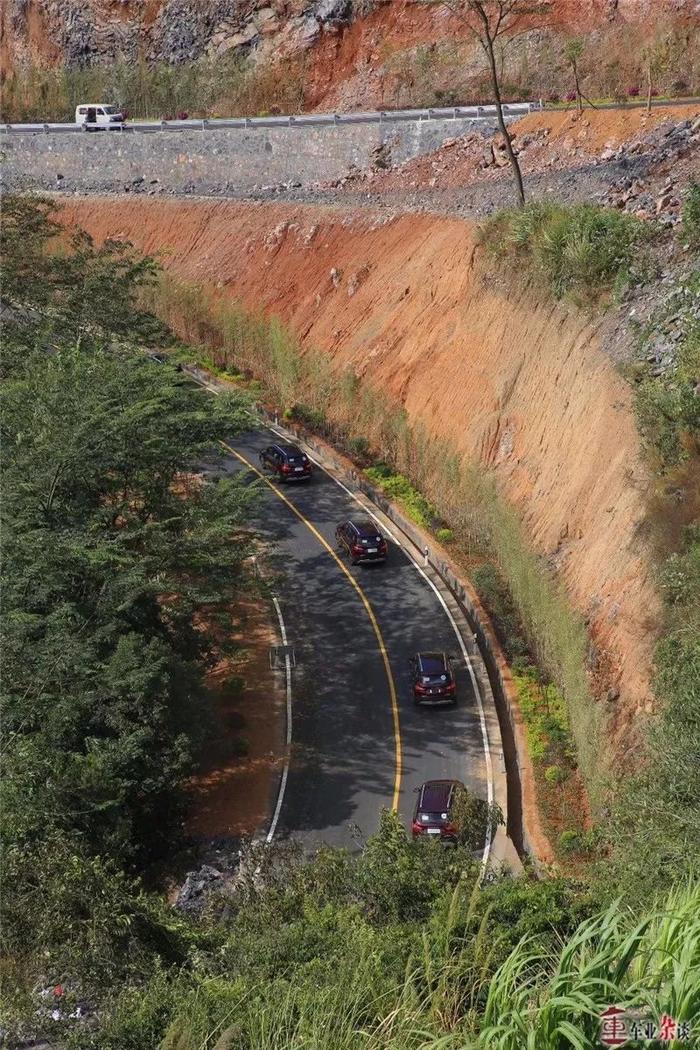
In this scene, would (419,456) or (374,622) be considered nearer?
(374,622)

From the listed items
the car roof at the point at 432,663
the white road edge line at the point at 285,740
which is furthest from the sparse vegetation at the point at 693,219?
the white road edge line at the point at 285,740

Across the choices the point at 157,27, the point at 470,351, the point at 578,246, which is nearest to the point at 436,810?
the point at 578,246

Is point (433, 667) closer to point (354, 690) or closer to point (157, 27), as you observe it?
point (354, 690)

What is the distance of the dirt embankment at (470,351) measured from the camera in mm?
26719

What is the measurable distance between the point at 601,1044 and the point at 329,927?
249 inches

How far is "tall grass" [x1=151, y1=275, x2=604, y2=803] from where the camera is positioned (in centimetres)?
2617

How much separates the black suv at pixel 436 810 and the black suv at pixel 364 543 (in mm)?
11671

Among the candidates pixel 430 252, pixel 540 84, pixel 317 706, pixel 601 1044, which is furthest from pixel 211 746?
pixel 540 84

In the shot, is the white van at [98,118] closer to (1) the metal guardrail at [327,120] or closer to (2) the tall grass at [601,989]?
(1) the metal guardrail at [327,120]

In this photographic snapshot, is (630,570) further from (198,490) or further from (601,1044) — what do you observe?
(601,1044)

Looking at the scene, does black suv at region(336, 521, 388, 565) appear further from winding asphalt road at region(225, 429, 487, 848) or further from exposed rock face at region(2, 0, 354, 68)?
exposed rock face at region(2, 0, 354, 68)

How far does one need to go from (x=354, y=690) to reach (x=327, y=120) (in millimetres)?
36165

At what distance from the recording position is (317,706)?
29328 millimetres

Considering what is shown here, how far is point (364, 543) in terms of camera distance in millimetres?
35406
